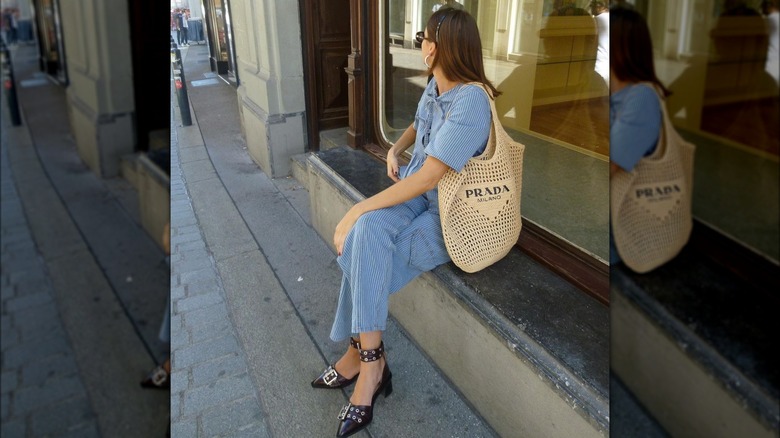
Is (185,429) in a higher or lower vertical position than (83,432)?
lower

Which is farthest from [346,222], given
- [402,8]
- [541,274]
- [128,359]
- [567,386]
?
[402,8]

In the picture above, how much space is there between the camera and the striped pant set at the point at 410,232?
1589mm

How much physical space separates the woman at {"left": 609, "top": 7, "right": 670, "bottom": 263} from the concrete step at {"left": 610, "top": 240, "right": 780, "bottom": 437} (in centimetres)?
6

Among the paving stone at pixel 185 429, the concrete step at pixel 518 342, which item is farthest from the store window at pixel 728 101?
the paving stone at pixel 185 429

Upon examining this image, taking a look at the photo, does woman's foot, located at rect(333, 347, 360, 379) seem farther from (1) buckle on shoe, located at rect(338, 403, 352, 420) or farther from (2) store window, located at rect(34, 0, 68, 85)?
(2) store window, located at rect(34, 0, 68, 85)

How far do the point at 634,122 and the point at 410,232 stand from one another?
1.49m

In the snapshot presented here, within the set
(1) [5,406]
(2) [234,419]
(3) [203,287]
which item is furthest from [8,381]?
(3) [203,287]

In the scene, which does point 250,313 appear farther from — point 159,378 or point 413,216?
point 159,378

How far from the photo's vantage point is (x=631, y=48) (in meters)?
0.34

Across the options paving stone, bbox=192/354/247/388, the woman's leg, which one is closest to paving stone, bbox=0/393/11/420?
the woman's leg

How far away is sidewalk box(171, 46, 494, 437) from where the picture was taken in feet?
6.34

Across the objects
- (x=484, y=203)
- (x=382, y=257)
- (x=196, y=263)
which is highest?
(x=484, y=203)

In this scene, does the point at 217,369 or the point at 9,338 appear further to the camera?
the point at 217,369

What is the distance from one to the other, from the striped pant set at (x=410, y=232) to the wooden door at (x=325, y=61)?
7.30ft
